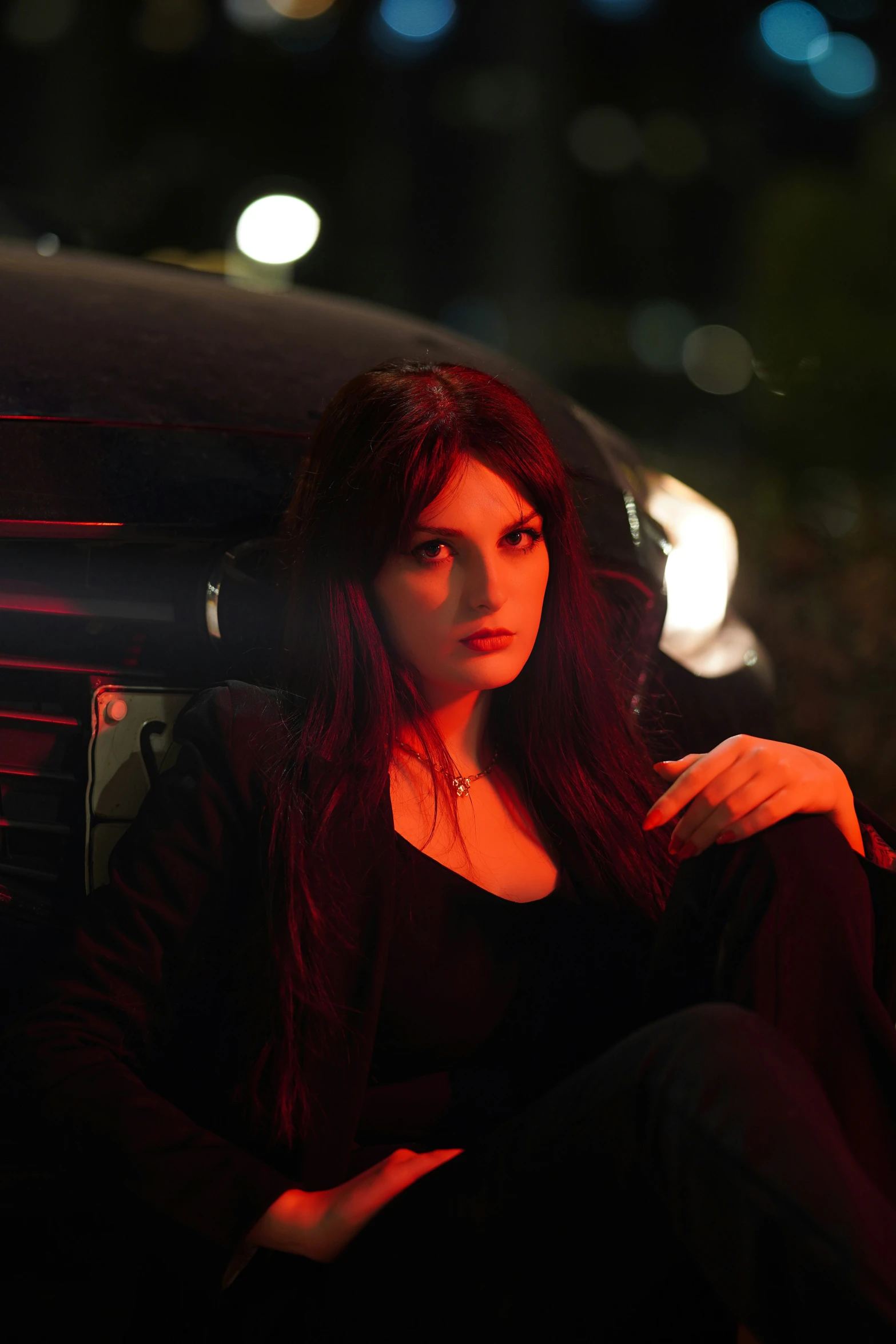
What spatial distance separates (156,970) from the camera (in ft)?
3.91

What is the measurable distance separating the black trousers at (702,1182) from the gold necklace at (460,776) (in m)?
0.24

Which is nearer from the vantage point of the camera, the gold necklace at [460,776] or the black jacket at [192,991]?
A: the black jacket at [192,991]

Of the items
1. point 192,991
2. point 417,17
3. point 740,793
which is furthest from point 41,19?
point 740,793

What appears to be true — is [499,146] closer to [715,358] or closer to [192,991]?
[715,358]

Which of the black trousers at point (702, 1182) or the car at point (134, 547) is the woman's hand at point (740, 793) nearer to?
the black trousers at point (702, 1182)

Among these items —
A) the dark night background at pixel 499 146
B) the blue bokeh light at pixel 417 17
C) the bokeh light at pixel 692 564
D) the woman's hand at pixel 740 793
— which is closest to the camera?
the woman's hand at pixel 740 793

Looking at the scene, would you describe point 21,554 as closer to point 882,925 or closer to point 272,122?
point 882,925

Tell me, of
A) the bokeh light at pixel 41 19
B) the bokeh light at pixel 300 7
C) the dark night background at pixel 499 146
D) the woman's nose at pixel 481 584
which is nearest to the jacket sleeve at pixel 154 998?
the woman's nose at pixel 481 584

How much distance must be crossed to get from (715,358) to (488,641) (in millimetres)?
15237

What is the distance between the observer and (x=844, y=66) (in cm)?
1062

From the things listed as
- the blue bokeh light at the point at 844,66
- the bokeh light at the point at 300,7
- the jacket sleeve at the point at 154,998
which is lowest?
the jacket sleeve at the point at 154,998

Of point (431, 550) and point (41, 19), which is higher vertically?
point (41, 19)

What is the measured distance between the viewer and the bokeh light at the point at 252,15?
12062mm

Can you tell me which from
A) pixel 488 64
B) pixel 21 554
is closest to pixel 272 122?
pixel 488 64
